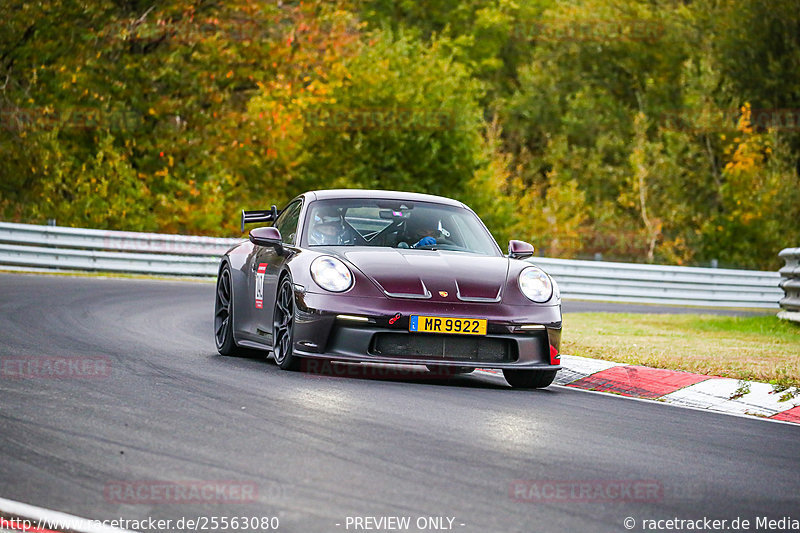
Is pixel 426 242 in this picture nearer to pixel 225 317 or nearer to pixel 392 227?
pixel 392 227

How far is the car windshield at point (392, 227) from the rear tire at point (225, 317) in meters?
1.19

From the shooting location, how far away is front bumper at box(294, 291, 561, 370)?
866 cm

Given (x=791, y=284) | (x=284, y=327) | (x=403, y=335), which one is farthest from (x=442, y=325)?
(x=791, y=284)

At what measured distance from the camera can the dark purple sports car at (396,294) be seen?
869cm

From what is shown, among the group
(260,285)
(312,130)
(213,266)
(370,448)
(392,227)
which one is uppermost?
(312,130)

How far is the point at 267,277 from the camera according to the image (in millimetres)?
9984

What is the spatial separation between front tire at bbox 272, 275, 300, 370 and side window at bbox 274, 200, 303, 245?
0.64 m

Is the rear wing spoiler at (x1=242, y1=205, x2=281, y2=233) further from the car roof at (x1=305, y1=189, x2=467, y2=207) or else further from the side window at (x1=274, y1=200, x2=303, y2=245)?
the car roof at (x1=305, y1=189, x2=467, y2=207)

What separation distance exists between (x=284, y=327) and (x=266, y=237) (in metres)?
0.82

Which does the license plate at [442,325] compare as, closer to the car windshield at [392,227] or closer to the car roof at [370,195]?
the car windshield at [392,227]

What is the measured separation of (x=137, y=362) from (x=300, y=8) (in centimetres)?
2445

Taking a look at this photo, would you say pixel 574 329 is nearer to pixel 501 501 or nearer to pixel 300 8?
pixel 501 501

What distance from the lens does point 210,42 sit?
3091cm

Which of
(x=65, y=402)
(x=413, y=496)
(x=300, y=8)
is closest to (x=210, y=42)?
(x=300, y=8)
